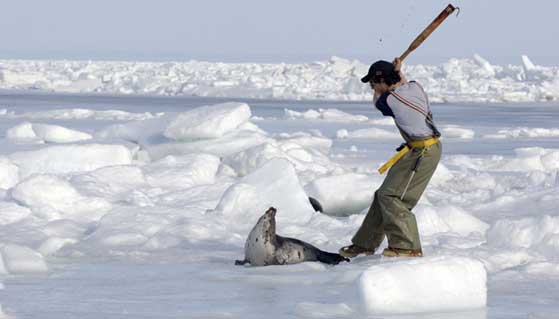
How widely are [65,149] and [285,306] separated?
20.8ft

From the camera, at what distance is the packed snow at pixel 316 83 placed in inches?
1801

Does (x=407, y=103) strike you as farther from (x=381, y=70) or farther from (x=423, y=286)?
(x=423, y=286)

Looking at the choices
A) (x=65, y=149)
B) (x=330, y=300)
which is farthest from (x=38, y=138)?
(x=330, y=300)

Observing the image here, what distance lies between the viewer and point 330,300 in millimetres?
4562

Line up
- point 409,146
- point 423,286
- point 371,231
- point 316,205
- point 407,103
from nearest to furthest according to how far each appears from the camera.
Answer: point 423,286
point 407,103
point 409,146
point 371,231
point 316,205

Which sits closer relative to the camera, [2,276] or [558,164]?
[2,276]

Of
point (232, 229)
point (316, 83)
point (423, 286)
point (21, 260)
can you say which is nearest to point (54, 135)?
point (232, 229)

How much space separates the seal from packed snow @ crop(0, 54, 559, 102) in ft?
126

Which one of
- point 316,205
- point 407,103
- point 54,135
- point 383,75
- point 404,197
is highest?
point 383,75

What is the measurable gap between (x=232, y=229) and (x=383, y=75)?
201 cm

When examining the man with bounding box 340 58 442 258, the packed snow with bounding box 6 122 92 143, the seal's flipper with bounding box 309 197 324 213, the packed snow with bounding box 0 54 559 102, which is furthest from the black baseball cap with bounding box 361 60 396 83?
the packed snow with bounding box 0 54 559 102

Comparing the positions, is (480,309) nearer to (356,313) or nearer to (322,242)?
(356,313)

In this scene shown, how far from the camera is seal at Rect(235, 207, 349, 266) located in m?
5.58

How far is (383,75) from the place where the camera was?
5414 mm
